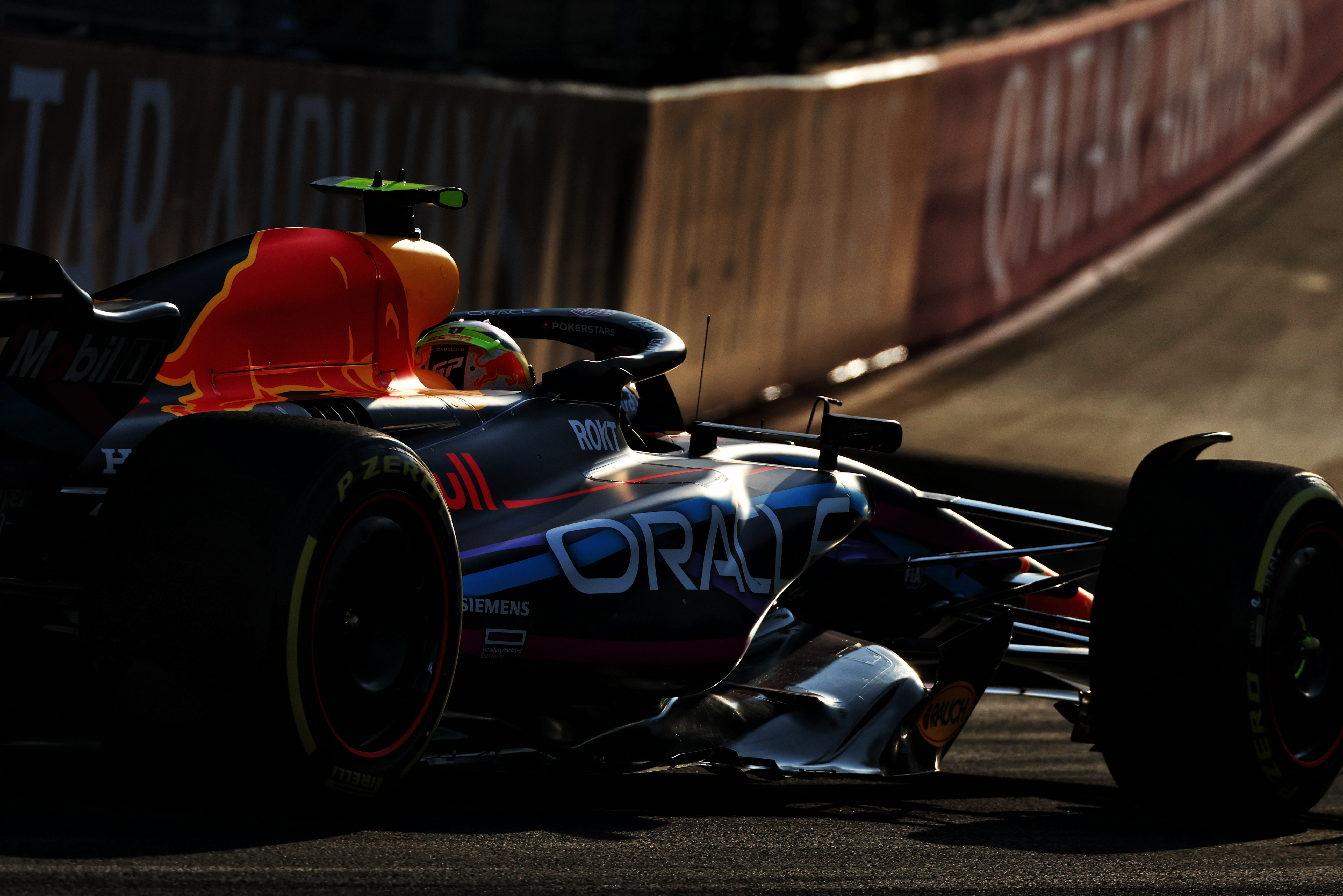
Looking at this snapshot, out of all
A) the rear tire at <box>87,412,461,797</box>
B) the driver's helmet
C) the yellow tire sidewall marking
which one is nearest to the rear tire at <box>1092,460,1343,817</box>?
the driver's helmet

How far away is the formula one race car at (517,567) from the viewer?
349 cm

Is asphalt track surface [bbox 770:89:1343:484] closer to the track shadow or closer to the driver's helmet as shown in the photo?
the track shadow

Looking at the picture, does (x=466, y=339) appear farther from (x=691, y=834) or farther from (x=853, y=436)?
(x=691, y=834)

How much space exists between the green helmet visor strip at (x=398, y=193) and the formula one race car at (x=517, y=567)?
0.01m

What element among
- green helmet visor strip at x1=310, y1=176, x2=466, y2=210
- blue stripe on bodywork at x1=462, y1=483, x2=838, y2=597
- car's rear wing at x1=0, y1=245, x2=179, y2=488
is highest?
green helmet visor strip at x1=310, y1=176, x2=466, y2=210

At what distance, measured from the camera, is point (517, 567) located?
4426 millimetres

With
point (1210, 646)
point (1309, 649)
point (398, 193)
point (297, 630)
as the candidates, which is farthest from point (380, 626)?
point (1309, 649)

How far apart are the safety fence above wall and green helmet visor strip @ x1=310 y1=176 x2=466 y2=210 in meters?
3.89

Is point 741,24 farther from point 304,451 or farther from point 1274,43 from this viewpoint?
point 1274,43

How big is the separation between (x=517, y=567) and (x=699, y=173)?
819 cm

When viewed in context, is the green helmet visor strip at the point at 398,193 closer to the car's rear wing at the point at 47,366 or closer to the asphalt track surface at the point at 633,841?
the car's rear wing at the point at 47,366

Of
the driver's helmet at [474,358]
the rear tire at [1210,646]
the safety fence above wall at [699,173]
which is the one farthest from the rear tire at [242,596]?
the safety fence above wall at [699,173]

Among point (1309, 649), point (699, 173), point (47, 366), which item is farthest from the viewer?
point (699, 173)

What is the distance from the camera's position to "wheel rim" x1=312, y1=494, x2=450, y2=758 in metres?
3.65
